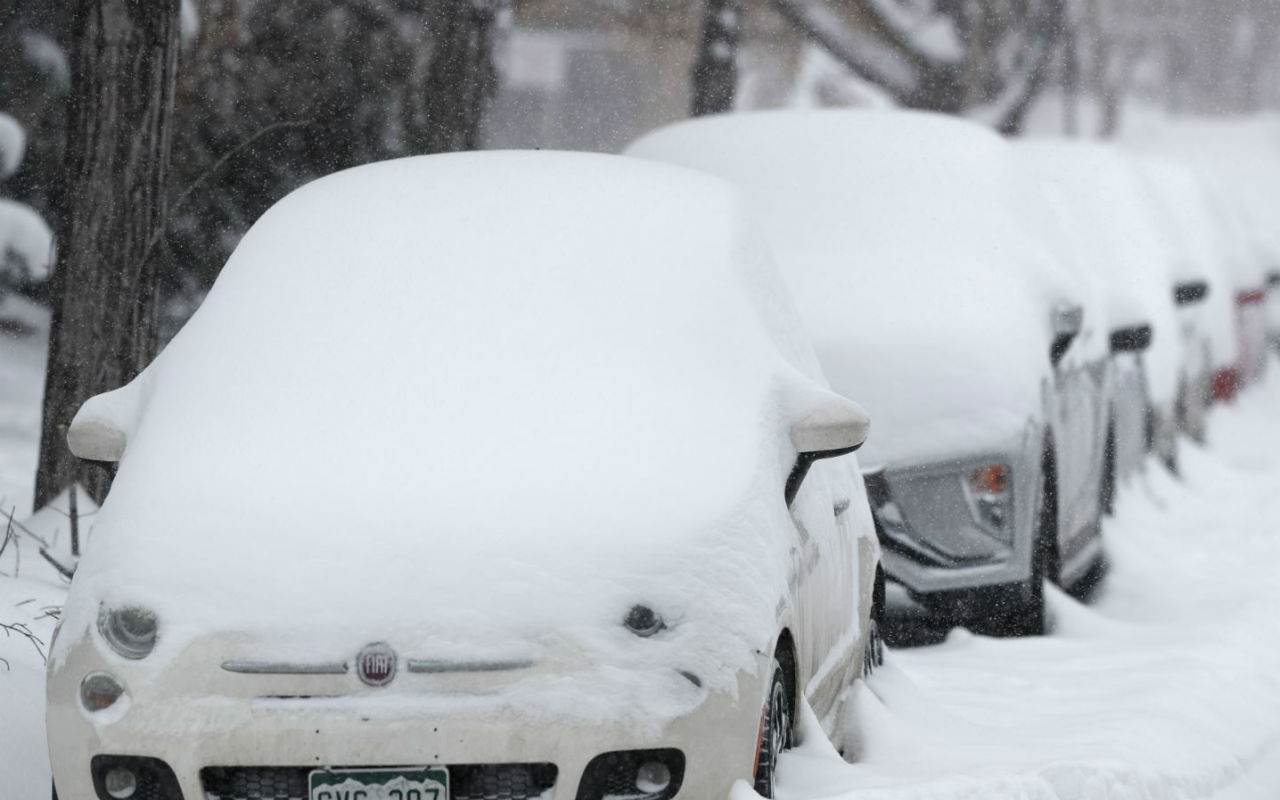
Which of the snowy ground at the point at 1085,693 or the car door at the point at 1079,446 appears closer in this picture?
the snowy ground at the point at 1085,693

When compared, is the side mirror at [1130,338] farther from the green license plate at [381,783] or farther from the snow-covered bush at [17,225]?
the snow-covered bush at [17,225]

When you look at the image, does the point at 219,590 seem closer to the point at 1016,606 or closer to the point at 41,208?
the point at 1016,606

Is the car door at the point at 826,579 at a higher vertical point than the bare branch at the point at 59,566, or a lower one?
higher

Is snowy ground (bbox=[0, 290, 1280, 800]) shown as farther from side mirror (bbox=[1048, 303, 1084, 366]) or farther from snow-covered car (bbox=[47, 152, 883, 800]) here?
side mirror (bbox=[1048, 303, 1084, 366])

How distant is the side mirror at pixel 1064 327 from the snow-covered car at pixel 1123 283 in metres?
1.00

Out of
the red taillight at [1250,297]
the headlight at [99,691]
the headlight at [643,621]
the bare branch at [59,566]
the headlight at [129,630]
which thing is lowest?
the red taillight at [1250,297]

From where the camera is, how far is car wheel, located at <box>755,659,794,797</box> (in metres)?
4.41

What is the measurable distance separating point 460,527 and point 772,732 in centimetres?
82

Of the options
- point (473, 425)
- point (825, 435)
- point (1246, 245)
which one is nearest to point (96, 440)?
point (473, 425)

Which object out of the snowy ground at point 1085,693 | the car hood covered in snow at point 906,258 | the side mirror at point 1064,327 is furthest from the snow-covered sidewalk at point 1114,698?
the side mirror at point 1064,327

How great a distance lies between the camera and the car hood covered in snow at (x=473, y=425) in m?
4.21

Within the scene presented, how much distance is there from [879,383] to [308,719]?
3966 millimetres

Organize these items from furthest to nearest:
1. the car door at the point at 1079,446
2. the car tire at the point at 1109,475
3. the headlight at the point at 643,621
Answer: the car tire at the point at 1109,475, the car door at the point at 1079,446, the headlight at the point at 643,621

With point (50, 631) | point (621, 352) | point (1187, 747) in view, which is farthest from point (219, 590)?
point (1187, 747)
